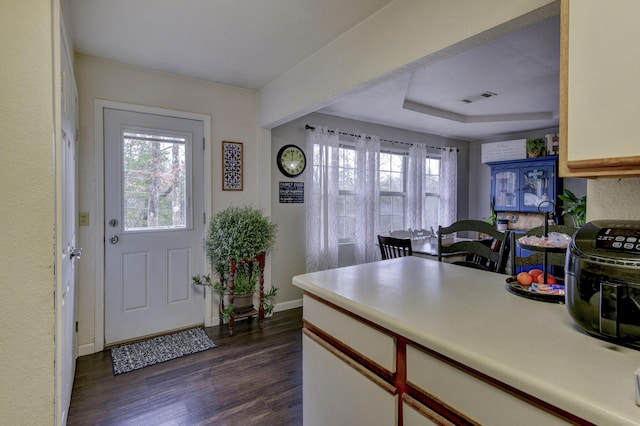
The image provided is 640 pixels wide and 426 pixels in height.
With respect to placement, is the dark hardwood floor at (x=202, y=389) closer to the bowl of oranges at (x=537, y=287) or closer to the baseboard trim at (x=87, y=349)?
the baseboard trim at (x=87, y=349)

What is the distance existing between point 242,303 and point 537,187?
4.33m

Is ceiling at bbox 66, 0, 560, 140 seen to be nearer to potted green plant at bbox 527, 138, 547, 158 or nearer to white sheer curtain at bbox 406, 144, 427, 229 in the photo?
potted green plant at bbox 527, 138, 547, 158

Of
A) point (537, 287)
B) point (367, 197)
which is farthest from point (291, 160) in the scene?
point (537, 287)

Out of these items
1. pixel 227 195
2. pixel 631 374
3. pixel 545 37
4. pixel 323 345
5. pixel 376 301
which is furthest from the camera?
pixel 227 195

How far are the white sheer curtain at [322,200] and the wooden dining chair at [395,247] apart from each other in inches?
32.7

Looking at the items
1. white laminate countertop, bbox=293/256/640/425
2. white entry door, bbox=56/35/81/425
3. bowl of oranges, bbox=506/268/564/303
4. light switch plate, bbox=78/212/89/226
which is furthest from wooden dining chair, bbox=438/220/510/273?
light switch plate, bbox=78/212/89/226

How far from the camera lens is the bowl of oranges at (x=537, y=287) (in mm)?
1125

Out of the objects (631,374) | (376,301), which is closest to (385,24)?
(376,301)

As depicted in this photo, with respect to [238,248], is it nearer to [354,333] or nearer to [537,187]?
[354,333]

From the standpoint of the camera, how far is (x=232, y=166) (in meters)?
3.38

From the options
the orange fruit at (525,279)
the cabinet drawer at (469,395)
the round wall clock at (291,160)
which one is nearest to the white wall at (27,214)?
the cabinet drawer at (469,395)

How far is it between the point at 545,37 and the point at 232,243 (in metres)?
2.91

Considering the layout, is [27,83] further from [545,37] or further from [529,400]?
[545,37]

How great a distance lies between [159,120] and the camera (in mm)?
2996
